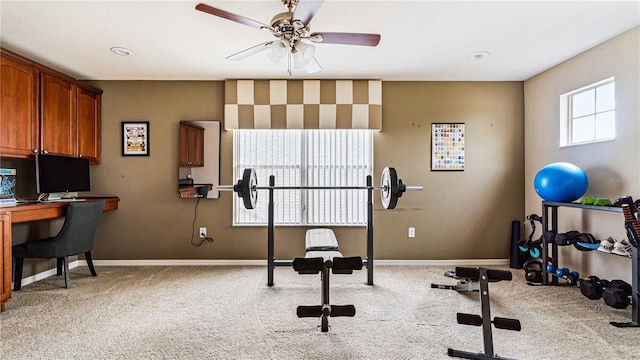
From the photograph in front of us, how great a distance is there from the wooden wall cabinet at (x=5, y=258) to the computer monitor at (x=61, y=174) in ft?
2.21

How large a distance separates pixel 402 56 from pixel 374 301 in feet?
7.89

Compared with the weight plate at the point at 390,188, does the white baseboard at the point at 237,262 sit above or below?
below

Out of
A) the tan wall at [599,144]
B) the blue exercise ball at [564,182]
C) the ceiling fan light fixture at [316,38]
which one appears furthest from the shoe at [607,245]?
the ceiling fan light fixture at [316,38]

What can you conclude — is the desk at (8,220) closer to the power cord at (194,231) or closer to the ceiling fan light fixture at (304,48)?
the power cord at (194,231)

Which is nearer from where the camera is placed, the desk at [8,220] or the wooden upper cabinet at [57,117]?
the desk at [8,220]

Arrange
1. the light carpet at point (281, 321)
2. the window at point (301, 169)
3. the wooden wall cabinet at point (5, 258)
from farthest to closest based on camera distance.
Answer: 1. the window at point (301, 169)
2. the wooden wall cabinet at point (5, 258)
3. the light carpet at point (281, 321)

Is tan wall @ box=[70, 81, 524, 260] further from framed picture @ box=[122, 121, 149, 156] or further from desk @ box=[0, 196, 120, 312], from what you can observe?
desk @ box=[0, 196, 120, 312]

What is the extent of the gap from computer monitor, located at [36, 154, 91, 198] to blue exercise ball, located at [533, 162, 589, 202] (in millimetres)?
4881

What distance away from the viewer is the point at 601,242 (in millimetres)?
2840

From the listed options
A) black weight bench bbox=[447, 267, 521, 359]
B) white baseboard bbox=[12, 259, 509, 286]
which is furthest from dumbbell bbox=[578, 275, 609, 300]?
black weight bench bbox=[447, 267, 521, 359]

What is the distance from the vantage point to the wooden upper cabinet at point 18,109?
2.87 m

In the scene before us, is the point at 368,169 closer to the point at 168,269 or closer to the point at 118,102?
the point at 168,269

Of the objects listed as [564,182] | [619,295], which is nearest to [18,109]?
[564,182]

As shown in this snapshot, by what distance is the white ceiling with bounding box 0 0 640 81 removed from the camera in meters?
2.39
